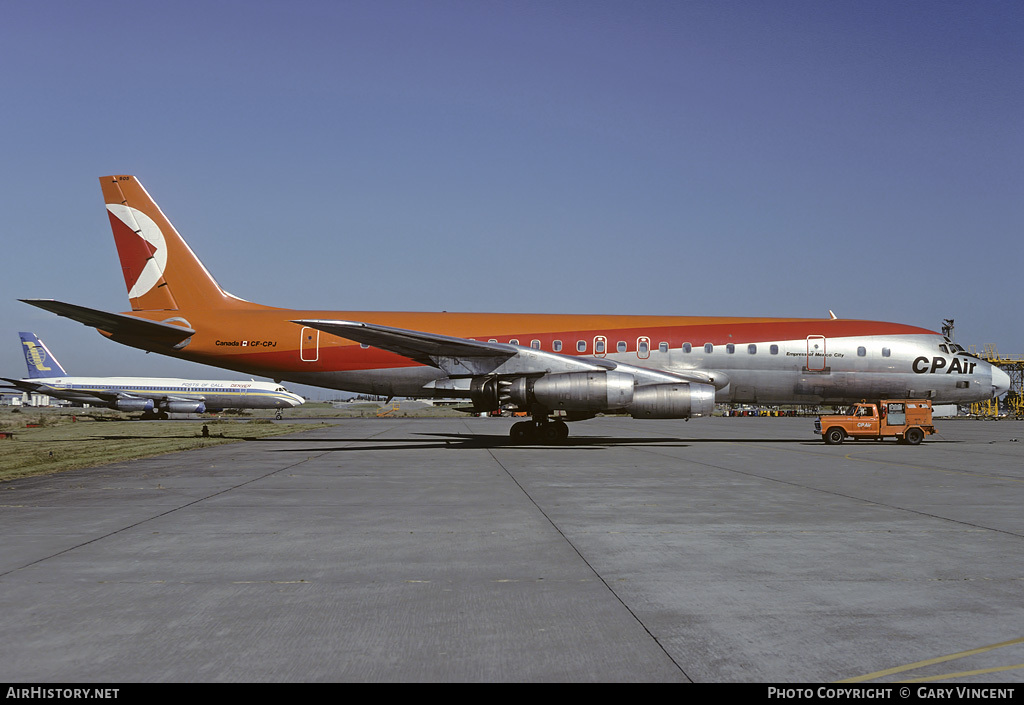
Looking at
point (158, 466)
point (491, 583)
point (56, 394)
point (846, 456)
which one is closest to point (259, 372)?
point (158, 466)

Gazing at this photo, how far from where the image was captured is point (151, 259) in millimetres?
24375

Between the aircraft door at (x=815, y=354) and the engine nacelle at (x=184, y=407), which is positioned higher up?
the aircraft door at (x=815, y=354)

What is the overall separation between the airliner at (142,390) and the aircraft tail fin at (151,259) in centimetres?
3330

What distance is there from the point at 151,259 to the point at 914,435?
26067mm

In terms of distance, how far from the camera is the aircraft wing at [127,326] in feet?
69.7

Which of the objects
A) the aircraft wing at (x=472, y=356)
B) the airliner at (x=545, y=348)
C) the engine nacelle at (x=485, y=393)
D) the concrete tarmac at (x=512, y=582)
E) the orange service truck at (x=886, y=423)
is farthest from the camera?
the orange service truck at (x=886, y=423)

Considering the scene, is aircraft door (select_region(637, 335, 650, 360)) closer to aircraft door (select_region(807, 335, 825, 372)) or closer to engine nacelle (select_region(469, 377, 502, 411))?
engine nacelle (select_region(469, 377, 502, 411))

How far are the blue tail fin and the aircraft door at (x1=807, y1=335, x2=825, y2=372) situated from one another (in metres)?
57.9

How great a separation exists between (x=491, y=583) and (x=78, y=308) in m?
19.5

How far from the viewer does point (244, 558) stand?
645cm

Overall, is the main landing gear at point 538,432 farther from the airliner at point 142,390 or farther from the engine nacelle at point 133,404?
the engine nacelle at point 133,404

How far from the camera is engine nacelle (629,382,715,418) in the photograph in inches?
802

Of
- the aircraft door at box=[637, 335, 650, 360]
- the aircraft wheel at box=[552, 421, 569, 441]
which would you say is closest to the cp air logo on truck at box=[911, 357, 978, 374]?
the aircraft door at box=[637, 335, 650, 360]

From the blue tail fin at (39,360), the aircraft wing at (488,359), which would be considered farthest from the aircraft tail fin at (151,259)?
the blue tail fin at (39,360)
